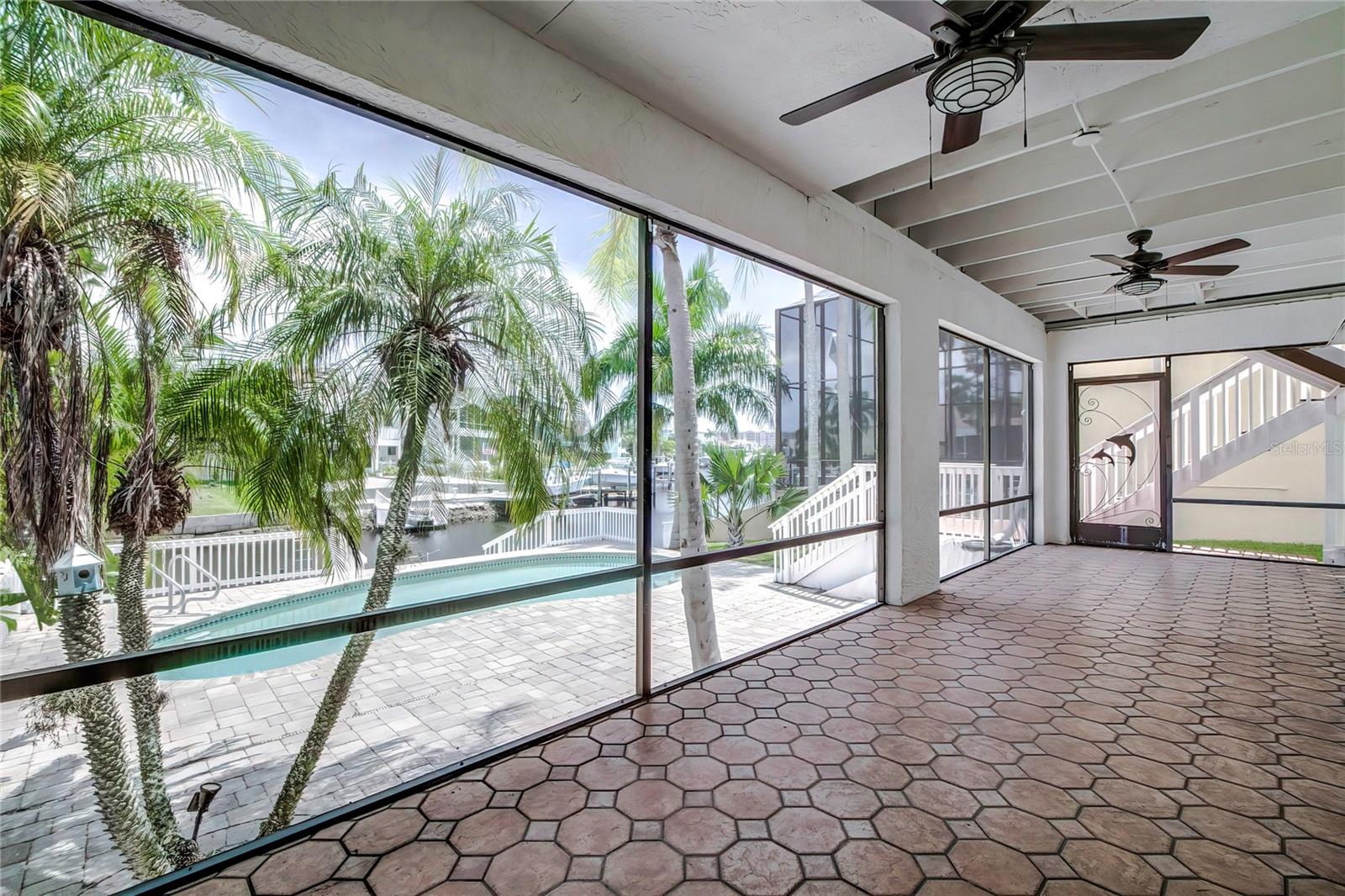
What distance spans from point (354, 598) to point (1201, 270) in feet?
20.6

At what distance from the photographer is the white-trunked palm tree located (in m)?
2.47

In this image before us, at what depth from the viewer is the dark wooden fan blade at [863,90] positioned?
82.9 inches

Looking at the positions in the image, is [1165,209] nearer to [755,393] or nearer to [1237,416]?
[755,393]

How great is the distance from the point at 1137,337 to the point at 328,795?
918 centimetres

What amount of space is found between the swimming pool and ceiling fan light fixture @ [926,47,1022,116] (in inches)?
95.3

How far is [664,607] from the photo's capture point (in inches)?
170

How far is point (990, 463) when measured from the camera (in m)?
6.41

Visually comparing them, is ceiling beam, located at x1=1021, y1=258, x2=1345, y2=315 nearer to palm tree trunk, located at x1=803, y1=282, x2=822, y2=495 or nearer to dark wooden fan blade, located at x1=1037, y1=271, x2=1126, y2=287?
dark wooden fan blade, located at x1=1037, y1=271, x2=1126, y2=287

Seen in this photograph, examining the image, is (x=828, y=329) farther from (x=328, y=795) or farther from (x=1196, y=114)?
(x=328, y=795)

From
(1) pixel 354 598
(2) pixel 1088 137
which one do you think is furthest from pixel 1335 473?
(1) pixel 354 598

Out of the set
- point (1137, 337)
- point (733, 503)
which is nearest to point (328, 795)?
point (733, 503)

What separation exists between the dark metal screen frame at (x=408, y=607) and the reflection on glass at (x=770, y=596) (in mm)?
931

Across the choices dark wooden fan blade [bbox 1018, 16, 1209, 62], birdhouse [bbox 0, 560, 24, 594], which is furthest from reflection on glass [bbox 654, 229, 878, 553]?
birdhouse [bbox 0, 560, 24, 594]

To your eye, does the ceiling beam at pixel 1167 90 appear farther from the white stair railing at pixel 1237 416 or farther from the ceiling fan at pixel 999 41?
the white stair railing at pixel 1237 416
